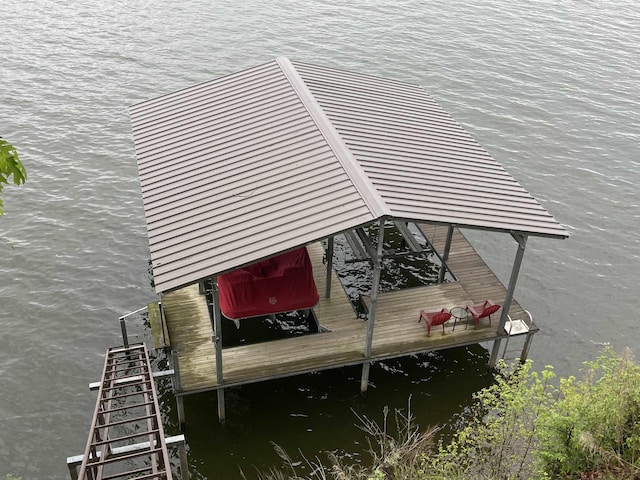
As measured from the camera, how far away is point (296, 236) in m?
16.7

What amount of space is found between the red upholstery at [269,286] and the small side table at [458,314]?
4.77 m

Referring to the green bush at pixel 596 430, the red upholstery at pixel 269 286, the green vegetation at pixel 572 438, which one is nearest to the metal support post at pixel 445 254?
the red upholstery at pixel 269 286

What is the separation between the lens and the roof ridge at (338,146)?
56.0ft

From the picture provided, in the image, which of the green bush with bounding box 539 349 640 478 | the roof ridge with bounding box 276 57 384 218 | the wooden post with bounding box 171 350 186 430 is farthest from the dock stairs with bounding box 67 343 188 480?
the green bush with bounding box 539 349 640 478

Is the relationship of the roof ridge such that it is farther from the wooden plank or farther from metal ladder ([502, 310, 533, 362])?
the wooden plank

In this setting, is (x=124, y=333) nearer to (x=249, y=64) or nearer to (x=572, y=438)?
(x=572, y=438)

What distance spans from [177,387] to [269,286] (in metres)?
4.04

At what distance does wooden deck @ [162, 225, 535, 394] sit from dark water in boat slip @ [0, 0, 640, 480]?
1833 millimetres

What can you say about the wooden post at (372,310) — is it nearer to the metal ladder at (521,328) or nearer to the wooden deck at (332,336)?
the wooden deck at (332,336)

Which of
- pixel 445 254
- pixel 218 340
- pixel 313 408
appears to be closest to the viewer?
pixel 218 340

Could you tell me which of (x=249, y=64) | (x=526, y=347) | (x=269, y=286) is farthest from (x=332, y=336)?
(x=249, y=64)

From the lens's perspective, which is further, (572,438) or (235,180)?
(235,180)

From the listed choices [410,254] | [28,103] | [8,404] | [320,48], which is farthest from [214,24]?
[8,404]

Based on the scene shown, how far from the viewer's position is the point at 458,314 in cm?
2114
